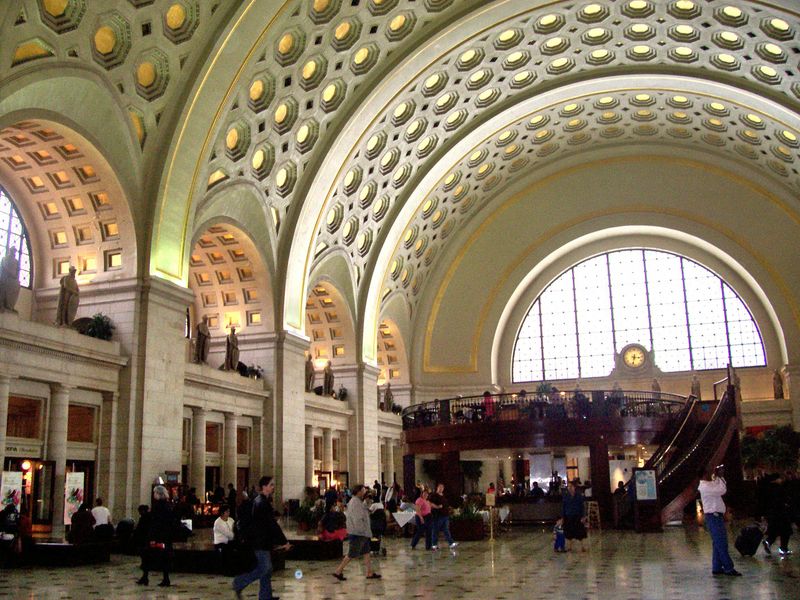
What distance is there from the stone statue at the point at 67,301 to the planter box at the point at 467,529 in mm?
10071

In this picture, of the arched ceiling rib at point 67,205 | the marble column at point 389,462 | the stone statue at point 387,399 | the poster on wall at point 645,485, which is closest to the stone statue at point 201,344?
the arched ceiling rib at point 67,205

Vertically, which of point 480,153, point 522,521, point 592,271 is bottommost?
point 522,521

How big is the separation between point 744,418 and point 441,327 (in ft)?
45.8

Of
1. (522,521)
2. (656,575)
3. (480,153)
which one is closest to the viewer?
(656,575)

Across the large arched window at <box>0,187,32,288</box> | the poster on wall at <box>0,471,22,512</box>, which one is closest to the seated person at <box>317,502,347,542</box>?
the poster on wall at <box>0,471,22,512</box>

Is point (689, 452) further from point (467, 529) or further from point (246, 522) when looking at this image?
point (246, 522)

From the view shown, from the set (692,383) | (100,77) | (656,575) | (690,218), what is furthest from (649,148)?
(656,575)

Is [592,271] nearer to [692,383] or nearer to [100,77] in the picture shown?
[692,383]

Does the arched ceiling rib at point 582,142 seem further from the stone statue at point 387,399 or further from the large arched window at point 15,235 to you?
the large arched window at point 15,235

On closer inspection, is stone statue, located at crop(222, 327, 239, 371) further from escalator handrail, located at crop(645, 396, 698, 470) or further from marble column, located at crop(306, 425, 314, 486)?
escalator handrail, located at crop(645, 396, 698, 470)

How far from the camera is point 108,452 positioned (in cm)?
1822

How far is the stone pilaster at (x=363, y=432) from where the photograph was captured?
31.2 metres

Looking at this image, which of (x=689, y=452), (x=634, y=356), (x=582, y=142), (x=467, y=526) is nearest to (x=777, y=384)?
(x=634, y=356)

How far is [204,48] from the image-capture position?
19234 mm
